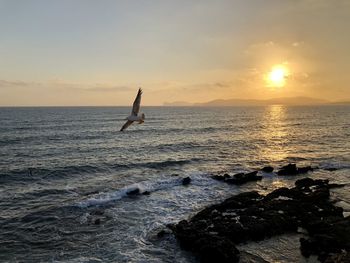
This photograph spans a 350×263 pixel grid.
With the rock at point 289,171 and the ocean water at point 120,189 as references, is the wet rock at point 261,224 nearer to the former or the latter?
the ocean water at point 120,189

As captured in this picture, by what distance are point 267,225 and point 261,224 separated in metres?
0.32

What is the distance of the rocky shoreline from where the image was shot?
16.8 meters

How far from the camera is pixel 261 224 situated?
19672 mm

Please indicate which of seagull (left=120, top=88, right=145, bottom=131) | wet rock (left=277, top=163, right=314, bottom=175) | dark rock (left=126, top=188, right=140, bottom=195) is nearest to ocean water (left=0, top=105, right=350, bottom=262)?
dark rock (left=126, top=188, right=140, bottom=195)

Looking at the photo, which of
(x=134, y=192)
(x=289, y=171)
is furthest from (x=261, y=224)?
(x=289, y=171)

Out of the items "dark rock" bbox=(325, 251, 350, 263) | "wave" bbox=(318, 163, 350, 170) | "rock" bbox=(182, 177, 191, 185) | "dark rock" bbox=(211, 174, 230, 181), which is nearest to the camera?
"dark rock" bbox=(325, 251, 350, 263)

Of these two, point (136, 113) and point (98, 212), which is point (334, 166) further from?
point (136, 113)

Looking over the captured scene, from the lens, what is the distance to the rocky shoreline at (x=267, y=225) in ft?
55.1

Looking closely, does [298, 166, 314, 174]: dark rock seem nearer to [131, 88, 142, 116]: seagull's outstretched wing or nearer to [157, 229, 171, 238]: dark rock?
[157, 229, 171, 238]: dark rock

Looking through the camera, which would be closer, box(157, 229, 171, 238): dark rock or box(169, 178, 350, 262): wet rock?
box(169, 178, 350, 262): wet rock

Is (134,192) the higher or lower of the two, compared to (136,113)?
lower

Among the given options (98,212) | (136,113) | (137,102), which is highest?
(137,102)

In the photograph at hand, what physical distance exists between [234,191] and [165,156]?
60.8ft

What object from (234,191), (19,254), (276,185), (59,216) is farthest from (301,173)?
(19,254)
